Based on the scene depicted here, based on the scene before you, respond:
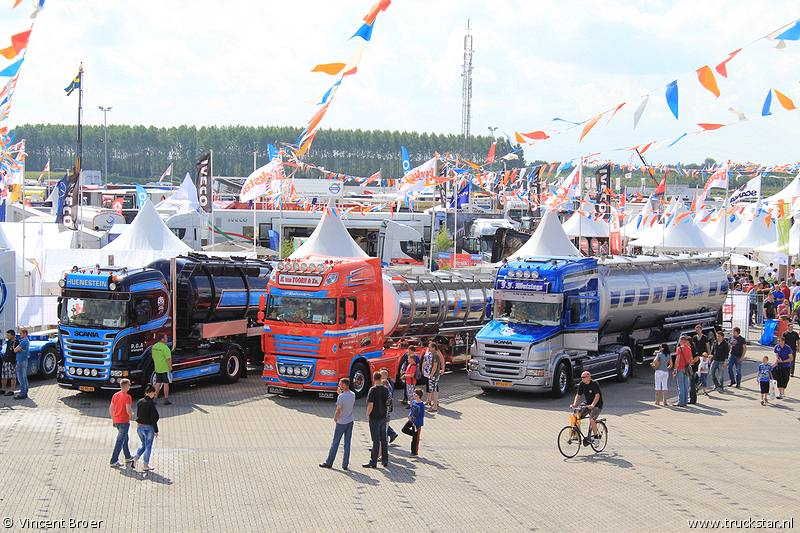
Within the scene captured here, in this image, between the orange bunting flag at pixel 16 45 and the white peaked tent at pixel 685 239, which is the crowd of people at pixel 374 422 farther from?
the white peaked tent at pixel 685 239

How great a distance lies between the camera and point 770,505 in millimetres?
10859

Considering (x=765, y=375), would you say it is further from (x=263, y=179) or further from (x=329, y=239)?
(x=263, y=179)

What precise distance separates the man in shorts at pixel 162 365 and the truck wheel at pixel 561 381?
9481mm

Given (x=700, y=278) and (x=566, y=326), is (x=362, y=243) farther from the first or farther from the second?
(x=566, y=326)

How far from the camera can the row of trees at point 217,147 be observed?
588 ft

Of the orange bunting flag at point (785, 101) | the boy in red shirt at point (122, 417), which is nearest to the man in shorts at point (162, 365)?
the boy in red shirt at point (122, 417)

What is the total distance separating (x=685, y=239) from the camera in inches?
1615

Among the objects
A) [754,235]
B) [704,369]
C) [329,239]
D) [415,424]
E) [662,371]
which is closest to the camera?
[415,424]

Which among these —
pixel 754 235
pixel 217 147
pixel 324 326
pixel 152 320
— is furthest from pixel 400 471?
pixel 217 147

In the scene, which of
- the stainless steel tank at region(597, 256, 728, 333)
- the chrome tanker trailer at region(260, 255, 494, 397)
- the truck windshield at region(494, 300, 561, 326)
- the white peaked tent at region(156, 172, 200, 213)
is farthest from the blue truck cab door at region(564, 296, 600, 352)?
the white peaked tent at region(156, 172, 200, 213)

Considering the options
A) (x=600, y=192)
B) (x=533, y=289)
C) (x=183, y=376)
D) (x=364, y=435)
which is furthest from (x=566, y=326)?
(x=600, y=192)

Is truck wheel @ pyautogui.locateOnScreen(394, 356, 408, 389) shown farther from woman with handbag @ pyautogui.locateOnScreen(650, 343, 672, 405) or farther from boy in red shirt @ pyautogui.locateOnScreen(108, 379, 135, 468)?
boy in red shirt @ pyautogui.locateOnScreen(108, 379, 135, 468)

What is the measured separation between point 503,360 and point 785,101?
8.66m

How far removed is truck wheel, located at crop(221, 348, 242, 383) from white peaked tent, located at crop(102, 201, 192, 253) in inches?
385
